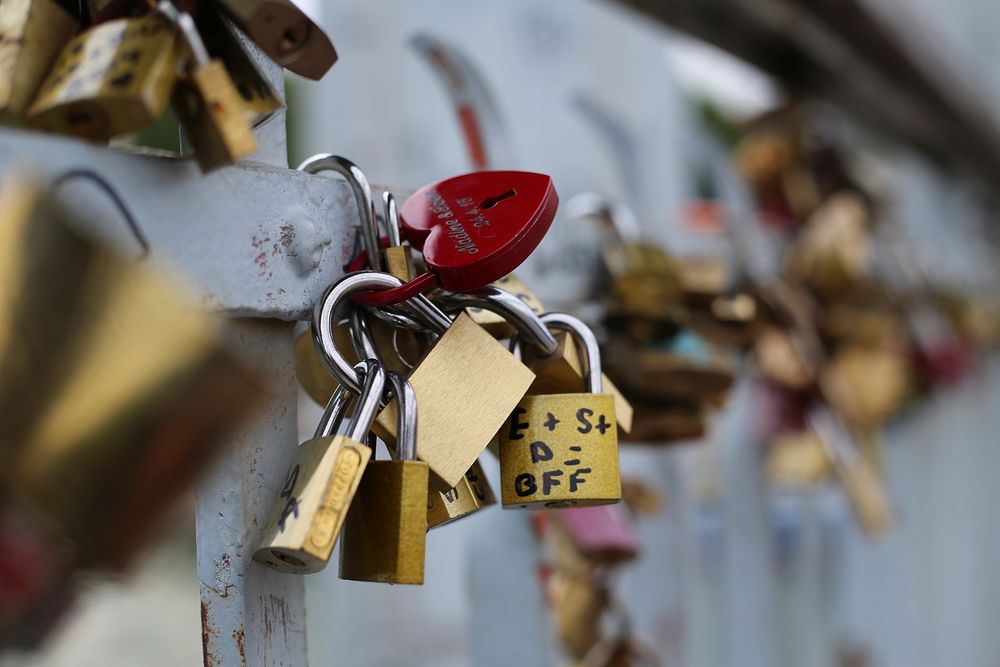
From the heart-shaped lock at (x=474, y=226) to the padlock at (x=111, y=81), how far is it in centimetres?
13

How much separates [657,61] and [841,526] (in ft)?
3.03

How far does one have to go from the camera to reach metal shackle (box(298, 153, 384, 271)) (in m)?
0.46

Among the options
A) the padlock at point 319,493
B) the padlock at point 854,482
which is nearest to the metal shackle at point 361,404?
the padlock at point 319,493

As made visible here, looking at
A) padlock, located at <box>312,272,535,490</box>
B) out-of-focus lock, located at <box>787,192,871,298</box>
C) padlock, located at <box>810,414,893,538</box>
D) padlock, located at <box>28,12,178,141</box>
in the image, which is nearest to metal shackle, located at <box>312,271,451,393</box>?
padlock, located at <box>312,272,535,490</box>

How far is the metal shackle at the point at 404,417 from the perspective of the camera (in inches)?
16.0

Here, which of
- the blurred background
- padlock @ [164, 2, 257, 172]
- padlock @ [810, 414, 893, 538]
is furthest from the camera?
the blurred background

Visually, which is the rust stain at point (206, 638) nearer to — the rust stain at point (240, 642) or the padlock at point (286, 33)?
the rust stain at point (240, 642)

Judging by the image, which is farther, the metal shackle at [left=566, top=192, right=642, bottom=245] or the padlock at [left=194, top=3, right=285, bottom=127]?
the metal shackle at [left=566, top=192, right=642, bottom=245]

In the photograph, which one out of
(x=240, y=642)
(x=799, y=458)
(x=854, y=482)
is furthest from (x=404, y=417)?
(x=799, y=458)

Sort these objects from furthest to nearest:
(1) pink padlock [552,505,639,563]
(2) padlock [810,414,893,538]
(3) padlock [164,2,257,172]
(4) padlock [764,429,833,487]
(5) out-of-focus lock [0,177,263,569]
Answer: (4) padlock [764,429,833,487]
(2) padlock [810,414,893,538]
(1) pink padlock [552,505,639,563]
(3) padlock [164,2,257,172]
(5) out-of-focus lock [0,177,263,569]

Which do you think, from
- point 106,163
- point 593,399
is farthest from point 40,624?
point 593,399

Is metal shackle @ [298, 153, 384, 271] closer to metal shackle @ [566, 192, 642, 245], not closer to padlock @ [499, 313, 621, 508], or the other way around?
padlock @ [499, 313, 621, 508]

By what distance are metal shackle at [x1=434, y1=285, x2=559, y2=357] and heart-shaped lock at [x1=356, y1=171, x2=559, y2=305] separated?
25mm

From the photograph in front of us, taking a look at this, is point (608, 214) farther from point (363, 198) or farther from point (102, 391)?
point (102, 391)
